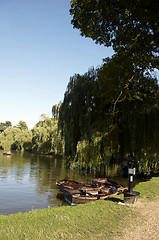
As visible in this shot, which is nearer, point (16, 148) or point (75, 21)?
point (75, 21)

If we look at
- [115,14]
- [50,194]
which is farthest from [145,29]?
[50,194]

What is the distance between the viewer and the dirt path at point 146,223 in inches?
236

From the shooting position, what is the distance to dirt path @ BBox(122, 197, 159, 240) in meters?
6.00

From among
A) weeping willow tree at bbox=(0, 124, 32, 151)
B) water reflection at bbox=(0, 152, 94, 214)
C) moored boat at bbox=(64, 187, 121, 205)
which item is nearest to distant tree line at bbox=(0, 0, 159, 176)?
moored boat at bbox=(64, 187, 121, 205)

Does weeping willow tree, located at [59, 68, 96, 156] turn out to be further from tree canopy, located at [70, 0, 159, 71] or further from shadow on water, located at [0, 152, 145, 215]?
tree canopy, located at [70, 0, 159, 71]

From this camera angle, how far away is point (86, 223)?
6848 millimetres

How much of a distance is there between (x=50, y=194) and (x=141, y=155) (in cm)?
1013

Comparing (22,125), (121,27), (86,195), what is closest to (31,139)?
(22,125)

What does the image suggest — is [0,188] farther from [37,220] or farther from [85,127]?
[37,220]

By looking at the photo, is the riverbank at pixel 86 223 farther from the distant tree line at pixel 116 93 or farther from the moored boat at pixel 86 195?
the moored boat at pixel 86 195

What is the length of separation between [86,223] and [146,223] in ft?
6.78

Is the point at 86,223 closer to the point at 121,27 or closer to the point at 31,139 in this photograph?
the point at 121,27

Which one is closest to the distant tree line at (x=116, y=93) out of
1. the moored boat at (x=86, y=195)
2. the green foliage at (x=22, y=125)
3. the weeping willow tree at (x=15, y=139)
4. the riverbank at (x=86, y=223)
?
the moored boat at (x=86, y=195)

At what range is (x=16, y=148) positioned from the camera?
245ft
